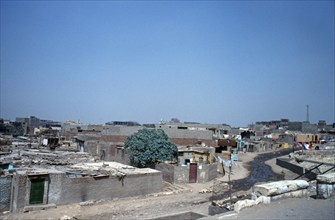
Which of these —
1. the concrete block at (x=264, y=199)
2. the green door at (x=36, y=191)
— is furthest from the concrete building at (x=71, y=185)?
the concrete block at (x=264, y=199)

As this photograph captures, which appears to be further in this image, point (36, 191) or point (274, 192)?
point (36, 191)

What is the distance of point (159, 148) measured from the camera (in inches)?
1289

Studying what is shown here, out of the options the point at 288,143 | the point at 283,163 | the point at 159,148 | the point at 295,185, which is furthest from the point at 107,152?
the point at 288,143

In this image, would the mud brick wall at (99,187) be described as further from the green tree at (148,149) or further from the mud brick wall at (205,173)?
the green tree at (148,149)

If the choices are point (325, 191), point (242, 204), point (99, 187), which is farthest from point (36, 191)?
point (325, 191)

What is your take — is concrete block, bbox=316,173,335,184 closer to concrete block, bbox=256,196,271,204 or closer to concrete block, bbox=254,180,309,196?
concrete block, bbox=254,180,309,196

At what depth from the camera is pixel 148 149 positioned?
32531 mm

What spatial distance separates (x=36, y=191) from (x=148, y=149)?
49.0 ft

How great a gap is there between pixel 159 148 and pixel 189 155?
5660 millimetres

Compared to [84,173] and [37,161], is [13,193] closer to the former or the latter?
[84,173]

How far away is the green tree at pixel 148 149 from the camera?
32406mm

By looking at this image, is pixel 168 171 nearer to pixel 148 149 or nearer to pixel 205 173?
pixel 205 173

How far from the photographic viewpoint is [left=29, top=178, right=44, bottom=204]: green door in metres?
18.8

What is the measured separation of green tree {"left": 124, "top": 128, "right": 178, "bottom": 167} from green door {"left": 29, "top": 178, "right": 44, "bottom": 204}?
14082mm
